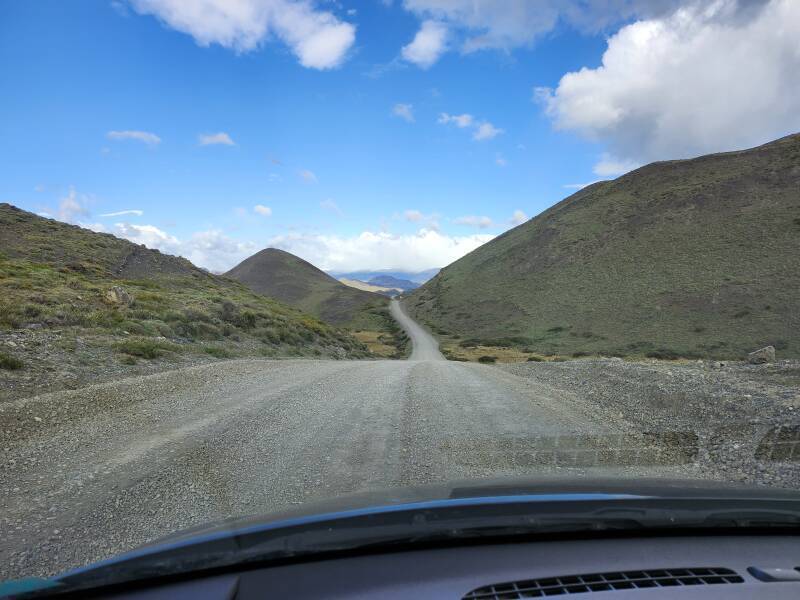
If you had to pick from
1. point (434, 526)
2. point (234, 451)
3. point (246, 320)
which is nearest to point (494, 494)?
point (434, 526)

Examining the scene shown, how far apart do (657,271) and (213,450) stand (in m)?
56.8

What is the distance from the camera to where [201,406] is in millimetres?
9320

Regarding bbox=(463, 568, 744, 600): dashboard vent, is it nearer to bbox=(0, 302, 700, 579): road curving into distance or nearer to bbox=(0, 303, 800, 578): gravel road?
bbox=(0, 302, 700, 579): road curving into distance

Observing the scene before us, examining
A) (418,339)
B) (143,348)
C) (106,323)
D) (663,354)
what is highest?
(106,323)

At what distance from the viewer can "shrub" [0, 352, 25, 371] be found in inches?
399

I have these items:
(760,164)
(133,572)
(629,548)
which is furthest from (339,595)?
(760,164)

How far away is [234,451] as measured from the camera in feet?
21.7

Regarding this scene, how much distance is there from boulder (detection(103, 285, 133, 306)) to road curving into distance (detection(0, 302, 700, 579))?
10857 mm

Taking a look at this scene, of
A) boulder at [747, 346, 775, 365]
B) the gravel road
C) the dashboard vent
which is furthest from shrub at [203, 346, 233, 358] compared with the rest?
boulder at [747, 346, 775, 365]

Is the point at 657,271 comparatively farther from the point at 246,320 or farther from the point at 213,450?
the point at 213,450

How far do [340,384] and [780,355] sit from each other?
32.1 meters

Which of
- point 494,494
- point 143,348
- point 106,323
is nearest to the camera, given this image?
point 494,494

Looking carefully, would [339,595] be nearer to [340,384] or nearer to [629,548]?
[629,548]

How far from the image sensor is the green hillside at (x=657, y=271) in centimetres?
4244
